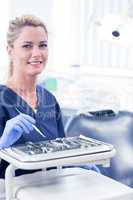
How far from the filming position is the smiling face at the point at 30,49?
1376 mm

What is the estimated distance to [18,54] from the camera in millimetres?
1397

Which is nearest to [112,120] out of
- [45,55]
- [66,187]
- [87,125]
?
[87,125]

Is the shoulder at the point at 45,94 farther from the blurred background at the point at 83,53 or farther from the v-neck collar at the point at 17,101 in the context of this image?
the blurred background at the point at 83,53

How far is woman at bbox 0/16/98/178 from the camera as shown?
51.4 inches

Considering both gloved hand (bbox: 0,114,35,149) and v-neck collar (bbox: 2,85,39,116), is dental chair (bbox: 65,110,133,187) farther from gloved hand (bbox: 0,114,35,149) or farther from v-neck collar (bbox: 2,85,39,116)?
gloved hand (bbox: 0,114,35,149)

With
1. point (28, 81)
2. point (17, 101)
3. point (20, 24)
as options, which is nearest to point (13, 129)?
point (17, 101)

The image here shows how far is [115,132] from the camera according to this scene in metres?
1.71

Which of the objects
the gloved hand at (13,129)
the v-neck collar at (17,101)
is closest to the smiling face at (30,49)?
the v-neck collar at (17,101)

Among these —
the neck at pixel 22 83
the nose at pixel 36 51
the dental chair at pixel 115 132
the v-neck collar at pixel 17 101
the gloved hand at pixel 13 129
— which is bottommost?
the dental chair at pixel 115 132

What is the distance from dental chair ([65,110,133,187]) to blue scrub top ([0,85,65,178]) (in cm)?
21

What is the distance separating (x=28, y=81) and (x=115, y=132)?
1.67 feet

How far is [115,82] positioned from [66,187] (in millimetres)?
1308

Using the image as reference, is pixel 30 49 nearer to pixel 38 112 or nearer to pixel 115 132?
pixel 38 112

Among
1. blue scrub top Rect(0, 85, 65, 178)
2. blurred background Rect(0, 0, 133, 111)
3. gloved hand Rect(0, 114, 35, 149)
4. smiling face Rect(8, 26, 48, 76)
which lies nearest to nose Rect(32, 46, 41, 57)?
smiling face Rect(8, 26, 48, 76)
